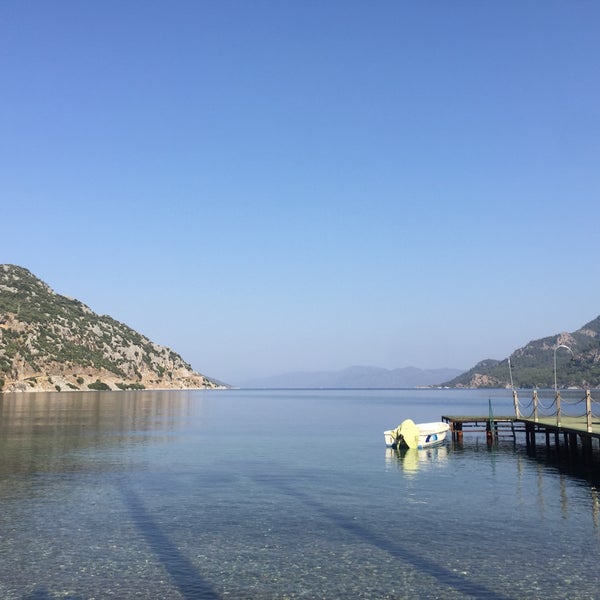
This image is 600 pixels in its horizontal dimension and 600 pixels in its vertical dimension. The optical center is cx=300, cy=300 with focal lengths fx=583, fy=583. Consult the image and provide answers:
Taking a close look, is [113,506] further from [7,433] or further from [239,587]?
[7,433]

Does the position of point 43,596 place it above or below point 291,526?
above

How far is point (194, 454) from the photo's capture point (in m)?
49.1

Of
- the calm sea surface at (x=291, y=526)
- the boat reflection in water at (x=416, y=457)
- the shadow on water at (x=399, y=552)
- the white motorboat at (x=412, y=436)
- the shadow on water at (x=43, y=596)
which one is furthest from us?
the white motorboat at (x=412, y=436)

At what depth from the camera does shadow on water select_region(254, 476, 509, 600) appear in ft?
56.0

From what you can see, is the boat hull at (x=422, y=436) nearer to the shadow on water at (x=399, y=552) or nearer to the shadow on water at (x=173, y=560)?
the shadow on water at (x=399, y=552)

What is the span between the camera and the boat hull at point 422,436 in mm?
53250

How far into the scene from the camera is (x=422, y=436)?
5534 cm

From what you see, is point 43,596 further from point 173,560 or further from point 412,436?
point 412,436

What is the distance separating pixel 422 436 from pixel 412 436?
239 centimetres

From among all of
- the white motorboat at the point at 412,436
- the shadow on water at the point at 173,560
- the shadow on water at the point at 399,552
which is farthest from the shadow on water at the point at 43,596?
the white motorboat at the point at 412,436

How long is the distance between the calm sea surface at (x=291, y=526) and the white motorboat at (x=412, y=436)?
4.80 meters

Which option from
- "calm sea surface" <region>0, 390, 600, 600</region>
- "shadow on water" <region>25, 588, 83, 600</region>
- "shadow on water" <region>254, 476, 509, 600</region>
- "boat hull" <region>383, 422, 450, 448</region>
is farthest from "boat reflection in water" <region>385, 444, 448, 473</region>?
"shadow on water" <region>25, 588, 83, 600</region>

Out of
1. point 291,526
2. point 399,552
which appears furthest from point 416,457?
point 399,552

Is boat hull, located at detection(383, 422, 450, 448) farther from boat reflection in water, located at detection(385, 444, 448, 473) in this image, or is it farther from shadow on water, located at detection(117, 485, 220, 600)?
shadow on water, located at detection(117, 485, 220, 600)
